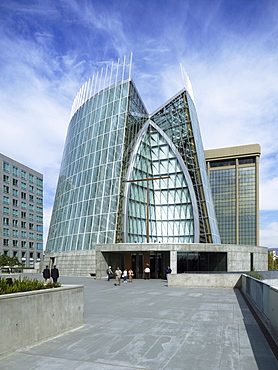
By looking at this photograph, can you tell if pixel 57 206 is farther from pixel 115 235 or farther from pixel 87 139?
pixel 115 235

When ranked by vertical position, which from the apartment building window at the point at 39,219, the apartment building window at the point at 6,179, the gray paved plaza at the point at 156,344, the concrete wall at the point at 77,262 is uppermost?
the apartment building window at the point at 6,179

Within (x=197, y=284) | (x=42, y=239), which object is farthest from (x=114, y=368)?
(x=42, y=239)

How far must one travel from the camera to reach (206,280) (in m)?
30.9

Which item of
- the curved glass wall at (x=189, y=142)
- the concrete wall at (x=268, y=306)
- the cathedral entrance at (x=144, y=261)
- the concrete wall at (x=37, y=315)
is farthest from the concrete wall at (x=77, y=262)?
the concrete wall at (x=37, y=315)

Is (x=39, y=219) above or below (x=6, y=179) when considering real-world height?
below

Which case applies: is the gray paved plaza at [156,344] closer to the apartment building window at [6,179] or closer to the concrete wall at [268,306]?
the concrete wall at [268,306]

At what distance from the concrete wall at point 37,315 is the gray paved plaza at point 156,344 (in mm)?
292

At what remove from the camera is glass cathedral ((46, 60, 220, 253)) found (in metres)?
52.2

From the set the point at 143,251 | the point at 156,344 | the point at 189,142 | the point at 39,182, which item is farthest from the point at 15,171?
the point at 156,344

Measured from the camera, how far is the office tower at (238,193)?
432 ft

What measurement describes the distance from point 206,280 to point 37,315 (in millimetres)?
22210

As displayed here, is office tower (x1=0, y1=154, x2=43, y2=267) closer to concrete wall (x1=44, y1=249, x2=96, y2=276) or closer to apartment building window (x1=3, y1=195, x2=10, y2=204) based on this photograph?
apartment building window (x1=3, y1=195, x2=10, y2=204)

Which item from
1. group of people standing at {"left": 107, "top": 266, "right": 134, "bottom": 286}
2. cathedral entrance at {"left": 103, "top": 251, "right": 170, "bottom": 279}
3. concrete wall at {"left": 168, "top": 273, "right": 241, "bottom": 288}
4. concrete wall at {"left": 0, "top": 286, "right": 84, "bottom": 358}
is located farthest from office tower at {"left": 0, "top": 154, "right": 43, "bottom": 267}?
concrete wall at {"left": 0, "top": 286, "right": 84, "bottom": 358}

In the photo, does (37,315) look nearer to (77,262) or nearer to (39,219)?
(77,262)
